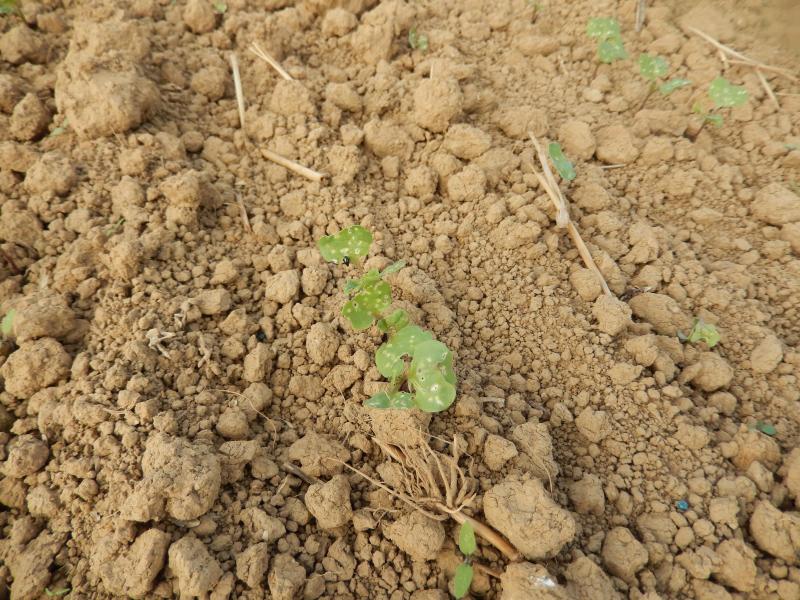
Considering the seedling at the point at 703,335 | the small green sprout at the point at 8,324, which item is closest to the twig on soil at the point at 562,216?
the seedling at the point at 703,335

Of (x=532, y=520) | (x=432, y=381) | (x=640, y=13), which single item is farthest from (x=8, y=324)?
(x=640, y=13)

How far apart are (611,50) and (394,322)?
2.05 meters

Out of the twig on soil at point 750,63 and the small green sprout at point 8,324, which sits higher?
the twig on soil at point 750,63

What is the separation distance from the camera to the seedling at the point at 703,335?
1.98 m

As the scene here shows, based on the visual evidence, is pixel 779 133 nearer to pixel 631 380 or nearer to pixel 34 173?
pixel 631 380

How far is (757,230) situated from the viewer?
2328mm

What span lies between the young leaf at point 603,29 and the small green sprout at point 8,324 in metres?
3.08

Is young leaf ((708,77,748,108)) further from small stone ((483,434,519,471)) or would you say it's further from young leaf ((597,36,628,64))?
small stone ((483,434,519,471))

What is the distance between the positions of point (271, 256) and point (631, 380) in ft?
5.06

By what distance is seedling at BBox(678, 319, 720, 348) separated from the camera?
6.49 ft

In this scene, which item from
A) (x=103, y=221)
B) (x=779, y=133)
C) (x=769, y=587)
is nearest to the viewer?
(x=769, y=587)

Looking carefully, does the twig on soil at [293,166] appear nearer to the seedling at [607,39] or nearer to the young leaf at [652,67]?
the seedling at [607,39]

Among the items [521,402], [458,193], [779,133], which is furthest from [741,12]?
[521,402]

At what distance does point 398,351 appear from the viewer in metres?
1.67
